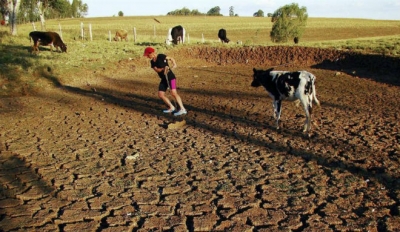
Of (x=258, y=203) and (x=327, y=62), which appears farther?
(x=327, y=62)

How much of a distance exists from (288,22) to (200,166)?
101 ft

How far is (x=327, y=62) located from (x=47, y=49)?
49.3 ft

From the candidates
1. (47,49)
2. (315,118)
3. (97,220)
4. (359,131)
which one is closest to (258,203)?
(97,220)

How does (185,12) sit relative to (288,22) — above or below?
above

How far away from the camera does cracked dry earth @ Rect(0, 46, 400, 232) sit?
4.36 metres

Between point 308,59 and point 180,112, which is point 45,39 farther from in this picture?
point 180,112

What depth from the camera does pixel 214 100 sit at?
1090cm

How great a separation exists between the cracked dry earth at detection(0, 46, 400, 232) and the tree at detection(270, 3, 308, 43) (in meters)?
24.5

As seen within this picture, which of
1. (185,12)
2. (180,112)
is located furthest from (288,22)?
(185,12)

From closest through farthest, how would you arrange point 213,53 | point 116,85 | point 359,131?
1. point 359,131
2. point 116,85
3. point 213,53

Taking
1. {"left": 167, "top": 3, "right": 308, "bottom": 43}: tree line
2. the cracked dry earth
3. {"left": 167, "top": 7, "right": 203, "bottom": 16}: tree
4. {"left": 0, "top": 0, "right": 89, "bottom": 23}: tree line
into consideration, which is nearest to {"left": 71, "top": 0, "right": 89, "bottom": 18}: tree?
{"left": 0, "top": 0, "right": 89, "bottom": 23}: tree line

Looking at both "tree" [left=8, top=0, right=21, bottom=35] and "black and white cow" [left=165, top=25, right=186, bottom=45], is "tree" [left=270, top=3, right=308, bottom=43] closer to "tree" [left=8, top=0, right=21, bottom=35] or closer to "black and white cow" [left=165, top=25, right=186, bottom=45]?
"black and white cow" [left=165, top=25, right=186, bottom=45]

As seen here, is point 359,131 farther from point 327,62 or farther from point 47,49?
point 47,49

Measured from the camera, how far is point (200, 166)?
5.83 metres
